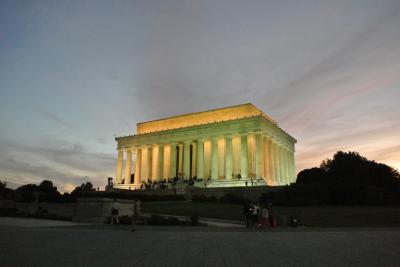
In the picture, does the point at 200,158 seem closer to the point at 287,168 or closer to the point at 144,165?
the point at 144,165

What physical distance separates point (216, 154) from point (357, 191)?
32.8m

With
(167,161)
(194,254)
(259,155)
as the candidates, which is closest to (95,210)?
(194,254)

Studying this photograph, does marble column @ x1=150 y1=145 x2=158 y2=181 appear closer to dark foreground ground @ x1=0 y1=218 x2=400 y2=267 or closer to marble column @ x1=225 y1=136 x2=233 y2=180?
marble column @ x1=225 y1=136 x2=233 y2=180

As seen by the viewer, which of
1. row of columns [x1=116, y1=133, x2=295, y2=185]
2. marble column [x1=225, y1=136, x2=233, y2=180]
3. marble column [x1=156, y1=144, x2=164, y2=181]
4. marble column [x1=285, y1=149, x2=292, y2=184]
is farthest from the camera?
marble column [x1=285, y1=149, x2=292, y2=184]

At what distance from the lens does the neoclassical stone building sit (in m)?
68.2

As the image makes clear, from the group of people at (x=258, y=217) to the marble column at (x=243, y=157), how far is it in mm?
39933

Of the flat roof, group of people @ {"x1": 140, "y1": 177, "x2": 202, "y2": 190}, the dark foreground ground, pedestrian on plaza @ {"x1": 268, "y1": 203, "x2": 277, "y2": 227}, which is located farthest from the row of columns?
the dark foreground ground

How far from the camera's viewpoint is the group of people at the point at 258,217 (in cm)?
2562

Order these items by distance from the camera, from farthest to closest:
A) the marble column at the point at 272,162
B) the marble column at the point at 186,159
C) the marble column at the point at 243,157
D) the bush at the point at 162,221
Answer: the marble column at the point at 186,159
the marble column at the point at 272,162
the marble column at the point at 243,157
the bush at the point at 162,221

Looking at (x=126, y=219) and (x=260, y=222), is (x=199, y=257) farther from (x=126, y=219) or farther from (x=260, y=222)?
(x=126, y=219)

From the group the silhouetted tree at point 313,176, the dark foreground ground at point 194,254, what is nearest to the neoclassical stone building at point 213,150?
the silhouetted tree at point 313,176

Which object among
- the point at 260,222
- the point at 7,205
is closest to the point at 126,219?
the point at 260,222

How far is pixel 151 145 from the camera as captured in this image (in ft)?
269

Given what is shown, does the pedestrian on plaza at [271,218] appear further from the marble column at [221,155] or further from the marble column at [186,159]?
the marble column at [186,159]
